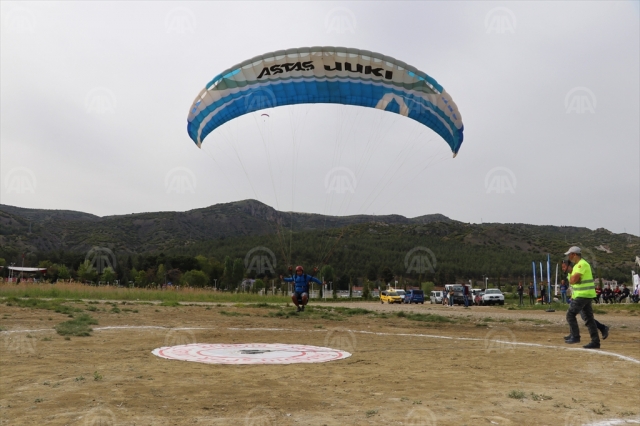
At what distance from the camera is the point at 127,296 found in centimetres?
3312

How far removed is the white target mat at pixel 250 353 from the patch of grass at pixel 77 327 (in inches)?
140

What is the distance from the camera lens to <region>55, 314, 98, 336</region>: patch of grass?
13766mm

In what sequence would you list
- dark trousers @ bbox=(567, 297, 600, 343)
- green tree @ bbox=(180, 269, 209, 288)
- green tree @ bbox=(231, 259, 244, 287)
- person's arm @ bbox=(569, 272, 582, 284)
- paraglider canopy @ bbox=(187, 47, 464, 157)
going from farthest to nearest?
green tree @ bbox=(231, 259, 244, 287) → green tree @ bbox=(180, 269, 209, 288) → paraglider canopy @ bbox=(187, 47, 464, 157) → dark trousers @ bbox=(567, 297, 600, 343) → person's arm @ bbox=(569, 272, 582, 284)

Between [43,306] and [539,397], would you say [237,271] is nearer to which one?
[43,306]

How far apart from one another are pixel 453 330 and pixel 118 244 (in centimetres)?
13321

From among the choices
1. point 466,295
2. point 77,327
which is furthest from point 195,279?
→ point 77,327

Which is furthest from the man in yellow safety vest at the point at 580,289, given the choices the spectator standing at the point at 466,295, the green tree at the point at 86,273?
the green tree at the point at 86,273

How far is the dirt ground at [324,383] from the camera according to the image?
613 cm

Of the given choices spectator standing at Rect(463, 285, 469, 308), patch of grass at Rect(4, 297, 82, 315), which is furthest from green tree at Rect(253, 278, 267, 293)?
patch of grass at Rect(4, 297, 82, 315)

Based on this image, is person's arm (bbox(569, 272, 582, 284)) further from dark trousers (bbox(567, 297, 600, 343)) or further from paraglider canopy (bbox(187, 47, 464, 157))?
paraglider canopy (bbox(187, 47, 464, 157))

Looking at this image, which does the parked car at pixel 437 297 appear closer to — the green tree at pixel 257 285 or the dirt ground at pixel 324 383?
the green tree at pixel 257 285

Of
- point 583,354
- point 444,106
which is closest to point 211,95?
point 444,106

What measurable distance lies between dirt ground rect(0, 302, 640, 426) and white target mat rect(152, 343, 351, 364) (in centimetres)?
50

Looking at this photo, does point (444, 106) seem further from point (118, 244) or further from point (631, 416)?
point (118, 244)
